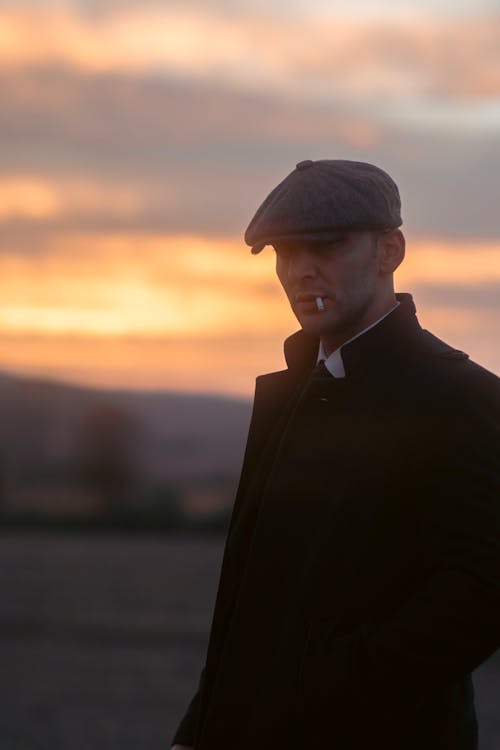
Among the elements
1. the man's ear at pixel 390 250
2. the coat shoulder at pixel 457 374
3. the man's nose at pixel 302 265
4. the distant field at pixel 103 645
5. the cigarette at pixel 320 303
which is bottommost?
the distant field at pixel 103 645

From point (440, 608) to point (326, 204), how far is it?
0.70 metres

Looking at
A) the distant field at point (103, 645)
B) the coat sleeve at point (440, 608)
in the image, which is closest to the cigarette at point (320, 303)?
the coat sleeve at point (440, 608)

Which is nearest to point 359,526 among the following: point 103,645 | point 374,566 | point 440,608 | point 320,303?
point 374,566

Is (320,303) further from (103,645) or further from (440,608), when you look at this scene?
(103,645)

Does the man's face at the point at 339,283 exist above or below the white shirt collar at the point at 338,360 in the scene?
above

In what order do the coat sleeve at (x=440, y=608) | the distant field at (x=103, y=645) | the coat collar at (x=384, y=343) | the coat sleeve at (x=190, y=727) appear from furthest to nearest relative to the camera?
the distant field at (x=103, y=645) < the coat sleeve at (x=190, y=727) < the coat collar at (x=384, y=343) < the coat sleeve at (x=440, y=608)

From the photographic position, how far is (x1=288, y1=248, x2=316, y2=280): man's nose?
2.88 meters

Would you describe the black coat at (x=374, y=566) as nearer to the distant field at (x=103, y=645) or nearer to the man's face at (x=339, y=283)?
the man's face at (x=339, y=283)

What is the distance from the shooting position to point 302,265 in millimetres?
2889

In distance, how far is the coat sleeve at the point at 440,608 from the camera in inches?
105

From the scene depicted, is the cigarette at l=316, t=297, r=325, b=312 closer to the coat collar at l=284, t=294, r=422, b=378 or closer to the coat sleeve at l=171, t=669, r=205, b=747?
the coat collar at l=284, t=294, r=422, b=378

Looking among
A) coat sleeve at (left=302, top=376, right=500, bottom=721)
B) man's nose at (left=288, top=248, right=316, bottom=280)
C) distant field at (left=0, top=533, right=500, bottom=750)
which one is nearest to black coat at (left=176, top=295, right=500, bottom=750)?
coat sleeve at (left=302, top=376, right=500, bottom=721)

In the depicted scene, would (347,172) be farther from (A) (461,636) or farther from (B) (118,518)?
(B) (118,518)

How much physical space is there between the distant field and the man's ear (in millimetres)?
5396
